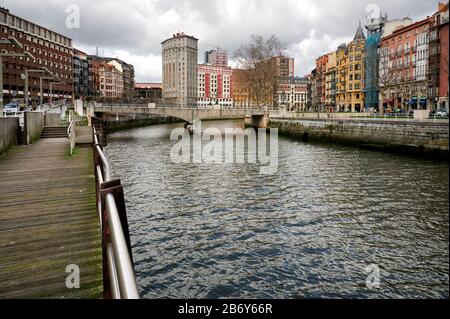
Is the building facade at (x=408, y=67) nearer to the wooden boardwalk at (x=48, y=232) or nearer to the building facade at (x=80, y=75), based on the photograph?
the wooden boardwalk at (x=48, y=232)

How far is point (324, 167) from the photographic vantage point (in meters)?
25.5

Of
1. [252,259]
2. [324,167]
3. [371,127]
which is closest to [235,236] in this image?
[252,259]

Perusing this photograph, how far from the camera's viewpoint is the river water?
349 inches

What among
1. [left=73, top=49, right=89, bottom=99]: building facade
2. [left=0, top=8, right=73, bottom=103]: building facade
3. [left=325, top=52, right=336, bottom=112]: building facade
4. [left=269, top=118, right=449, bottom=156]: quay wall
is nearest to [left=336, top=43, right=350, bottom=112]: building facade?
[left=325, top=52, right=336, bottom=112]: building facade

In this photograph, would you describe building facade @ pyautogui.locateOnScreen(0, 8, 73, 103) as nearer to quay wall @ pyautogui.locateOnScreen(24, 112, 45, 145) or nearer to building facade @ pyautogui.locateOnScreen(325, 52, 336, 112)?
quay wall @ pyautogui.locateOnScreen(24, 112, 45, 145)

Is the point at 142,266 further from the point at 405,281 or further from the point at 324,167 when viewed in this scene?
the point at 324,167

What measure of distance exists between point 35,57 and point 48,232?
93.4 m

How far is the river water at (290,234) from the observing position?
888cm

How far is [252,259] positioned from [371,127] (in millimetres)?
31575

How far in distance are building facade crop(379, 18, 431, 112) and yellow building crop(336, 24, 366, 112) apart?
71.7 ft

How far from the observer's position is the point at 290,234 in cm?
1223

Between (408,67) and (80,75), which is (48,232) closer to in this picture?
(408,67)

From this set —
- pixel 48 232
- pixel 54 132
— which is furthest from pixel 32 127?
pixel 48 232
